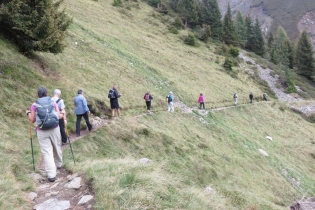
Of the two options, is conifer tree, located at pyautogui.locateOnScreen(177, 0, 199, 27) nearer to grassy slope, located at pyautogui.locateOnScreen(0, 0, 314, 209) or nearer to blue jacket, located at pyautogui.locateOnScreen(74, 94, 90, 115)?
grassy slope, located at pyautogui.locateOnScreen(0, 0, 314, 209)

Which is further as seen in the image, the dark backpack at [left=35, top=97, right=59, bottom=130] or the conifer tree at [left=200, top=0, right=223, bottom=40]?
the conifer tree at [left=200, top=0, right=223, bottom=40]

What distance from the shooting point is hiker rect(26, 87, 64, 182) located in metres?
7.76

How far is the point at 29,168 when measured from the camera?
8984 millimetres

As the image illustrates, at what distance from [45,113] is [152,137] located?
1062 cm

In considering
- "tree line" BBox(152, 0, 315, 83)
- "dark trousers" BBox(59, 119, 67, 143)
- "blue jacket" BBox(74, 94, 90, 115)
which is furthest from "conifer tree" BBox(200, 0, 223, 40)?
"dark trousers" BBox(59, 119, 67, 143)

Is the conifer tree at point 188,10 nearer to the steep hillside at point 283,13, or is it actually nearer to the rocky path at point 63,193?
the rocky path at point 63,193

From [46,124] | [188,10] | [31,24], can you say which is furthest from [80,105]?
[188,10]

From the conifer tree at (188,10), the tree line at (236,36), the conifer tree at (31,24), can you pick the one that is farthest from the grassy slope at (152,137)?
the conifer tree at (188,10)

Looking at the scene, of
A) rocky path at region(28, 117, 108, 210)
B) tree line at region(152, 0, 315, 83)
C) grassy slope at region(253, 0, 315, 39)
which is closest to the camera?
rocky path at region(28, 117, 108, 210)

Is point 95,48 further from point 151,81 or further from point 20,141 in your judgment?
point 20,141

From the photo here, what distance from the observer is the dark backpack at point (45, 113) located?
772 centimetres

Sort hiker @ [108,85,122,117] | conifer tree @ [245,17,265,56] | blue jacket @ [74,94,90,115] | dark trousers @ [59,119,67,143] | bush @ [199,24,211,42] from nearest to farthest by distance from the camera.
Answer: dark trousers @ [59,119,67,143], blue jacket @ [74,94,90,115], hiker @ [108,85,122,117], bush @ [199,24,211,42], conifer tree @ [245,17,265,56]

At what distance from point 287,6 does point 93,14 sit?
556 feet

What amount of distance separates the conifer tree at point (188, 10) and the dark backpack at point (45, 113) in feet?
252
